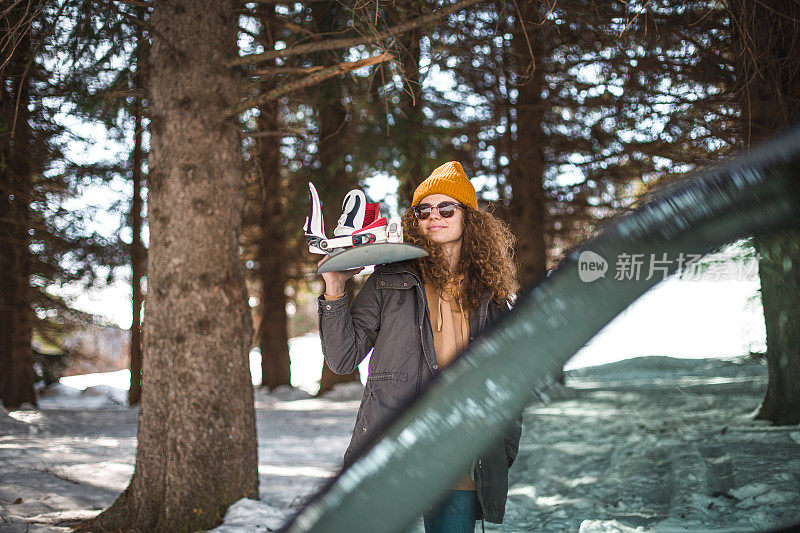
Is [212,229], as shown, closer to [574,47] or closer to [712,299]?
[712,299]

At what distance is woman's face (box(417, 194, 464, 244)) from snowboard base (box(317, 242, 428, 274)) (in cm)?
34

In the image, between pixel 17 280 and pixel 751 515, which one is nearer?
pixel 751 515

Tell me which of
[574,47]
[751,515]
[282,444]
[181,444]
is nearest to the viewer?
[751,515]

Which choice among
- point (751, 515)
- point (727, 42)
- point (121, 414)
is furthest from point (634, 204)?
point (121, 414)

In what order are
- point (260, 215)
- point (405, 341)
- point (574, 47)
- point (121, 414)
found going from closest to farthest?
point (405, 341) → point (574, 47) → point (121, 414) → point (260, 215)

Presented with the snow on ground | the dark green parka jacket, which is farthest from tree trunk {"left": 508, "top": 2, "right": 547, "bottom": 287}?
the snow on ground

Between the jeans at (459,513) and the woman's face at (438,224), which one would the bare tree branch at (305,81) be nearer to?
the woman's face at (438,224)

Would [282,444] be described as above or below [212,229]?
below

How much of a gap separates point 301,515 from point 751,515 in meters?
0.86

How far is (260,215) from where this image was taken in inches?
609

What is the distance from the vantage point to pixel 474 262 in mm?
2443

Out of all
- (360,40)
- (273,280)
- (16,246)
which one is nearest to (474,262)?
(360,40)

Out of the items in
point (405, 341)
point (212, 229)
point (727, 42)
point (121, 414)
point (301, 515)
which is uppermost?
point (727, 42)

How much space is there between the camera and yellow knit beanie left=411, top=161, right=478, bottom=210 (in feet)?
8.16
